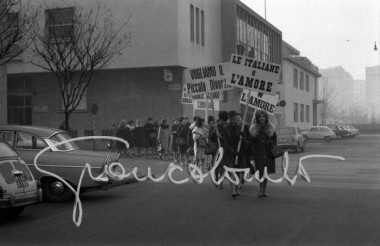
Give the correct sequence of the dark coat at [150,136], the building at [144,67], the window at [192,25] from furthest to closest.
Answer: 1. the window at [192,25]
2. the building at [144,67]
3. the dark coat at [150,136]

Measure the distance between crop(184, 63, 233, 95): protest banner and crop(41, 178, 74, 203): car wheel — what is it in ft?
16.7

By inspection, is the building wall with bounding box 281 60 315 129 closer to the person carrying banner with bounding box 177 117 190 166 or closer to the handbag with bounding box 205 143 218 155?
the person carrying banner with bounding box 177 117 190 166

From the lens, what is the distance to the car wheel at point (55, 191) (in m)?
11.1

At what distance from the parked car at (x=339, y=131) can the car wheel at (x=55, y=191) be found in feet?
166

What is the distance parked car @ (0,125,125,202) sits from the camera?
10945 millimetres

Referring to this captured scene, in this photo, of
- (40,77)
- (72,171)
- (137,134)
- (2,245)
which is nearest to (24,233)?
(2,245)

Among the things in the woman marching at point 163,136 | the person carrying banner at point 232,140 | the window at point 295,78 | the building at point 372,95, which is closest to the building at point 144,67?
the woman marching at point 163,136

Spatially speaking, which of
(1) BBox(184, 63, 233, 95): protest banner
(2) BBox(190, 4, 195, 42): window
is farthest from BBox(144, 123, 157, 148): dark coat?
(2) BBox(190, 4, 195, 42): window

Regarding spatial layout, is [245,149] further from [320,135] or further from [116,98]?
[320,135]

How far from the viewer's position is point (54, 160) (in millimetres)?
11047

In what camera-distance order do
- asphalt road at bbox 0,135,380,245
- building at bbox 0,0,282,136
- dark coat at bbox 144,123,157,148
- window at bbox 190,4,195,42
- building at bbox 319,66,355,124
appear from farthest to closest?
building at bbox 319,66,355,124
window at bbox 190,4,195,42
building at bbox 0,0,282,136
dark coat at bbox 144,123,157,148
asphalt road at bbox 0,135,380,245

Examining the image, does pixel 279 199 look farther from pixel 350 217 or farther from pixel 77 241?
pixel 77 241

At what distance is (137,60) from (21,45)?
628 centimetres

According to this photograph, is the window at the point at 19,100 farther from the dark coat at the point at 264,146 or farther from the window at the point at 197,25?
the dark coat at the point at 264,146
